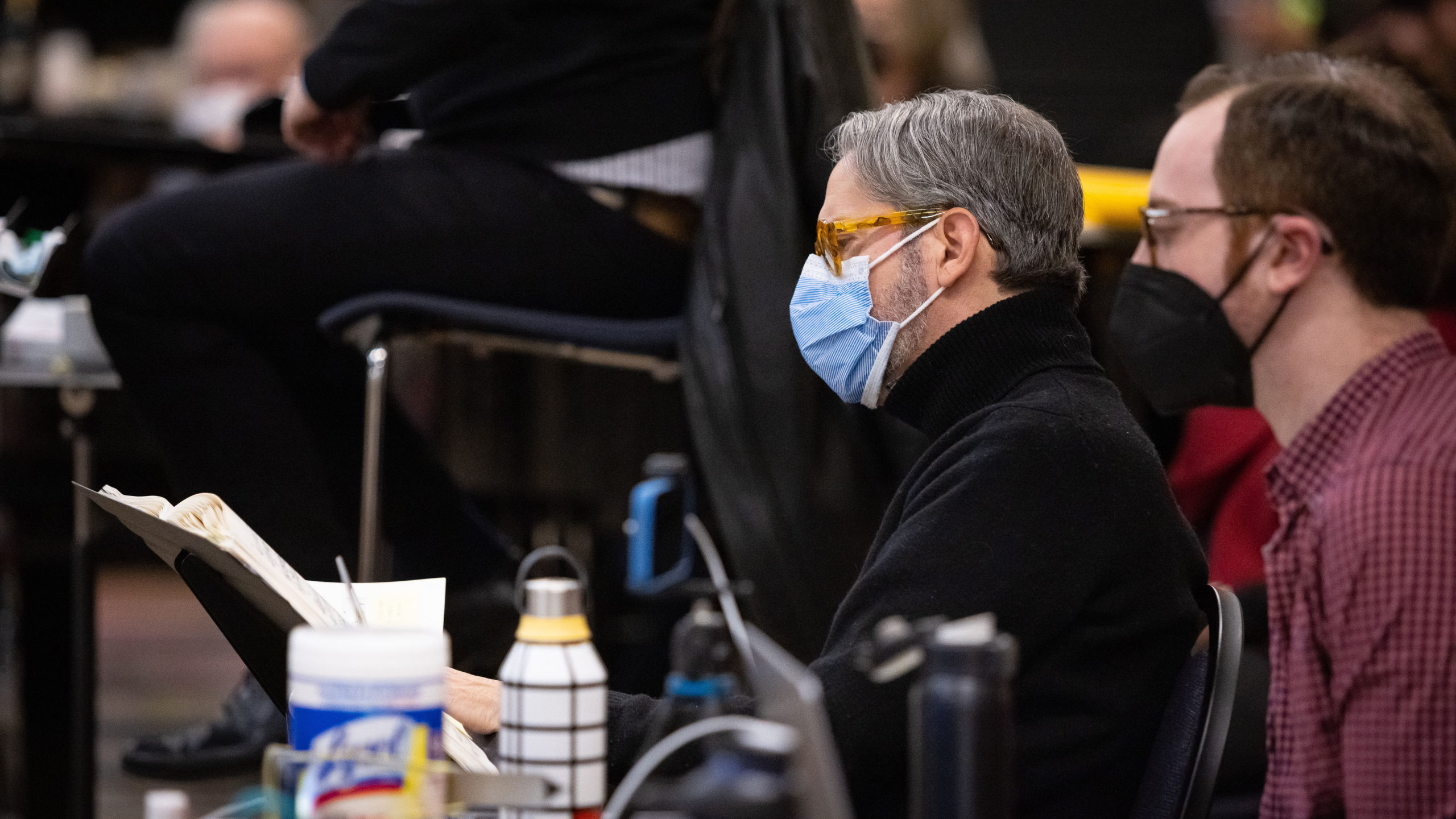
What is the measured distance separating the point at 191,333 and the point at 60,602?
1.84 ft

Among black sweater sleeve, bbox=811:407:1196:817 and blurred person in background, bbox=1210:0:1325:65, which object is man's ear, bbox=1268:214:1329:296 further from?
blurred person in background, bbox=1210:0:1325:65

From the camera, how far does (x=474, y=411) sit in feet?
9.05

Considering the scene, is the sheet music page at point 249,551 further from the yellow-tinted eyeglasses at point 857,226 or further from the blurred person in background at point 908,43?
the blurred person in background at point 908,43

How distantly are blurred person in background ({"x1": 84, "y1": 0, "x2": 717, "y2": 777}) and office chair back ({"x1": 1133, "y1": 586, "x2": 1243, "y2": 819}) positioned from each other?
123 cm

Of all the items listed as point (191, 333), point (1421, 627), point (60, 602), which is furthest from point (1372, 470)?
point (60, 602)

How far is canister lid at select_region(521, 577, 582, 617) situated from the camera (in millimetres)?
1012

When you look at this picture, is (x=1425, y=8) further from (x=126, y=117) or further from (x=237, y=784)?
(x=126, y=117)

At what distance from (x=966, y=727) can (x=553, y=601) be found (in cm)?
30

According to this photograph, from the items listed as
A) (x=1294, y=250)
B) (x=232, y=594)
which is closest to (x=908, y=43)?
(x=1294, y=250)

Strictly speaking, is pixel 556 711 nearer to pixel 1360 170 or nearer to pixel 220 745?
pixel 1360 170

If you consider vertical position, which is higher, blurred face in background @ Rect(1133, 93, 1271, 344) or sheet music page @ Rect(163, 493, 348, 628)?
blurred face in background @ Rect(1133, 93, 1271, 344)

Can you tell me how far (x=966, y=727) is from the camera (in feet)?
2.75

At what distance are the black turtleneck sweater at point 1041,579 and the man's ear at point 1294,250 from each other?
322 millimetres

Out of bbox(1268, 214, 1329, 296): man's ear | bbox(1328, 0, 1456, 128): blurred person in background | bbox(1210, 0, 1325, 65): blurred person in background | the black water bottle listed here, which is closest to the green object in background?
bbox(1210, 0, 1325, 65): blurred person in background
